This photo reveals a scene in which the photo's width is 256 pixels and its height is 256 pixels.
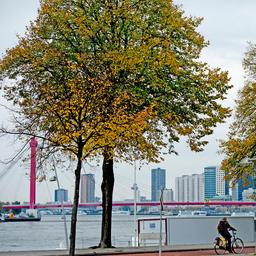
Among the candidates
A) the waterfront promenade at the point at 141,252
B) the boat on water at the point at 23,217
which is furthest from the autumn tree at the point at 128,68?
the boat on water at the point at 23,217

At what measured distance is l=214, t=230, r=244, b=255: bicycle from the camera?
31266mm

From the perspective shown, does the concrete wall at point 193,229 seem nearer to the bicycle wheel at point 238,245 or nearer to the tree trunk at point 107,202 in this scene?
the tree trunk at point 107,202

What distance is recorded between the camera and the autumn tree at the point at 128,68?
98.6ft

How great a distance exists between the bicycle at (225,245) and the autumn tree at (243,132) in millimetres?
9053

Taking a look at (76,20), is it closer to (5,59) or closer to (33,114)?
(5,59)

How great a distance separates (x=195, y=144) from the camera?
35.2 metres

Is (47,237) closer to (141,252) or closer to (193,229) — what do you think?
(193,229)

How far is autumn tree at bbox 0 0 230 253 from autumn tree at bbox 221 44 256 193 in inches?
268

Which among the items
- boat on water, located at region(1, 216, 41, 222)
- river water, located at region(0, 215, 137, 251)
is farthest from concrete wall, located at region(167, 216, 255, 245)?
boat on water, located at region(1, 216, 41, 222)

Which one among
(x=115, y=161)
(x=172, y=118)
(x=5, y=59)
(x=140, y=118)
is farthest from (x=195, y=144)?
(x=5, y=59)

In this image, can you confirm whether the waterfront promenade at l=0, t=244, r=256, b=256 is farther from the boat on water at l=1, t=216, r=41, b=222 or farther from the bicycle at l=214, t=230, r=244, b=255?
the boat on water at l=1, t=216, r=41, b=222

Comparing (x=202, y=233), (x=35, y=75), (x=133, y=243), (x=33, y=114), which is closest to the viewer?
(x=33, y=114)

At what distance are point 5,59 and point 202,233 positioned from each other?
1457 centimetres

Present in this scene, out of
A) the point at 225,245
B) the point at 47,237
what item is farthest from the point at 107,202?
the point at 47,237
